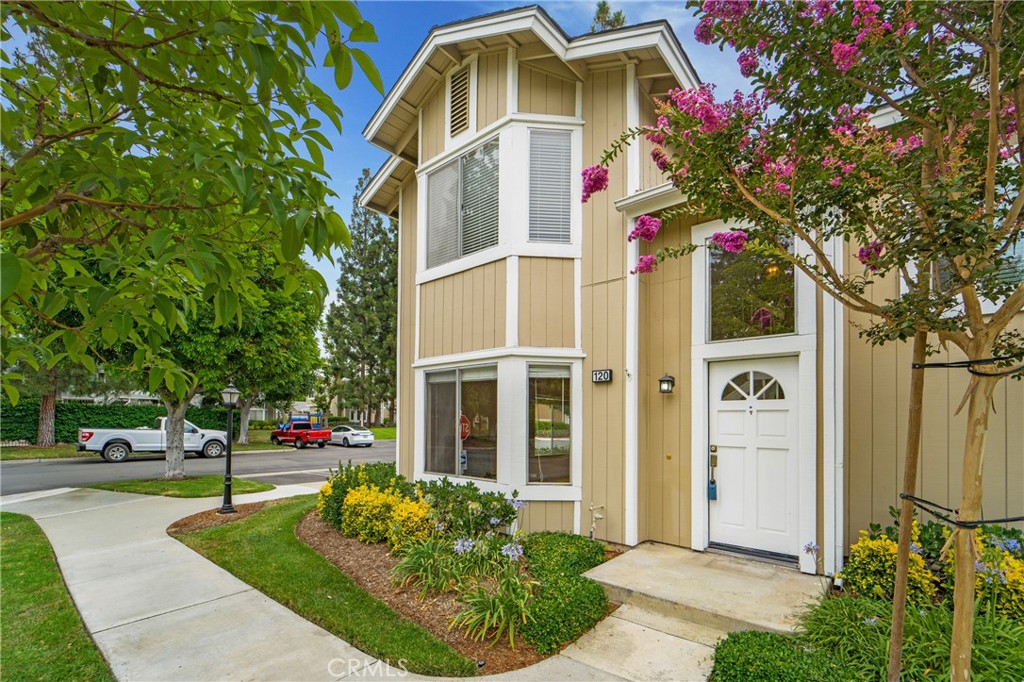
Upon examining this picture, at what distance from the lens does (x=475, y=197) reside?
23.5ft

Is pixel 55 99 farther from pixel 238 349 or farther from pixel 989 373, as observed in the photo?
pixel 238 349

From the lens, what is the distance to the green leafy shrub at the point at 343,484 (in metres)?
7.09

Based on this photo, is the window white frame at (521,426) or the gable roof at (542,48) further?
the window white frame at (521,426)

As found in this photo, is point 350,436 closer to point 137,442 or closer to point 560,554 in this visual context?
point 137,442

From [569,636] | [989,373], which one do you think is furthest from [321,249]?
[569,636]

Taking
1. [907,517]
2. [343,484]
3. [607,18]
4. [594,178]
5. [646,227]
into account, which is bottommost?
[343,484]

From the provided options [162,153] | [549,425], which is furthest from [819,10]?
[549,425]

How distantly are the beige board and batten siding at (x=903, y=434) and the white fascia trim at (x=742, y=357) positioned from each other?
1.12 feet

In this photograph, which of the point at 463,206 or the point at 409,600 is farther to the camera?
the point at 463,206

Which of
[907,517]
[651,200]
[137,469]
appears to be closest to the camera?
[907,517]

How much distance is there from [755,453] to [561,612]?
2832 mm

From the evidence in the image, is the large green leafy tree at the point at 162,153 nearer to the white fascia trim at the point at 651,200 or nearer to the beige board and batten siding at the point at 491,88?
the white fascia trim at the point at 651,200

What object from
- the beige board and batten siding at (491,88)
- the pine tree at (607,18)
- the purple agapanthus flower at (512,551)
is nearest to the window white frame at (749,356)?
the purple agapanthus flower at (512,551)

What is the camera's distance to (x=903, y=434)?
461cm
